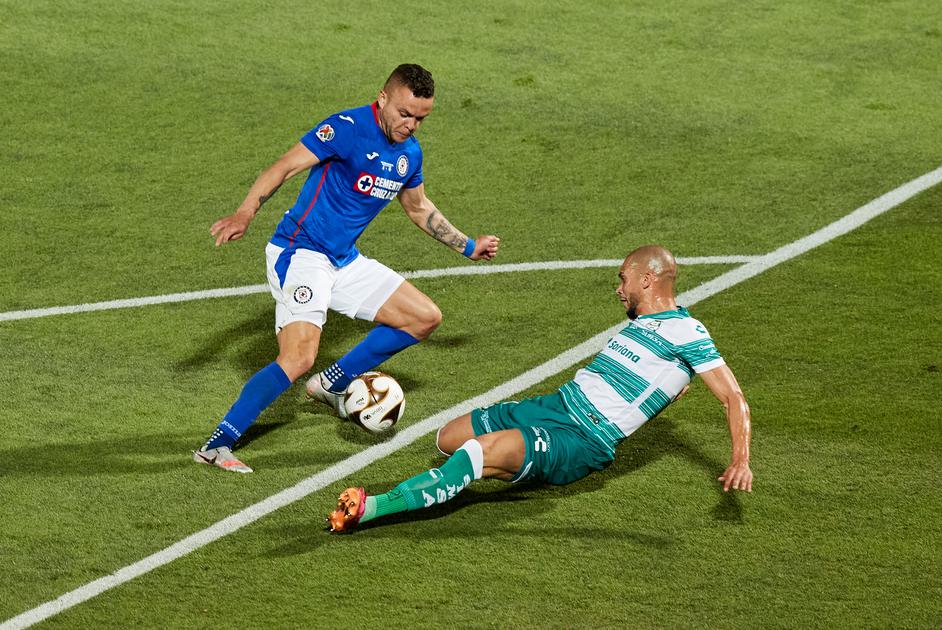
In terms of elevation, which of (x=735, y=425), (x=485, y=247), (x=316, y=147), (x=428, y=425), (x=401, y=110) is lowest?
(x=428, y=425)

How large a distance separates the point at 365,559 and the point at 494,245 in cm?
249

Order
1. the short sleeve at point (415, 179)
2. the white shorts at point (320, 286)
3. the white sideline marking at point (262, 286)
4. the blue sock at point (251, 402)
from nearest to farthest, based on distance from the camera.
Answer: the blue sock at point (251, 402) → the white shorts at point (320, 286) → the short sleeve at point (415, 179) → the white sideline marking at point (262, 286)

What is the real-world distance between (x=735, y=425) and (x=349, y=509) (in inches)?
71.4

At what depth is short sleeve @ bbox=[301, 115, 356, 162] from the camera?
7820mm

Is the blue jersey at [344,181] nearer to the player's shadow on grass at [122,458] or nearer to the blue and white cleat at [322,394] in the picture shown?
→ the blue and white cleat at [322,394]

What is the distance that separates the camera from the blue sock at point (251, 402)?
7.44 metres

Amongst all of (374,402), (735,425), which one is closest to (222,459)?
(374,402)

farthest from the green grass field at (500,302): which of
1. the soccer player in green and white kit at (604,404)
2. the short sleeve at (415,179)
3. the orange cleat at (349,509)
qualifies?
the short sleeve at (415,179)

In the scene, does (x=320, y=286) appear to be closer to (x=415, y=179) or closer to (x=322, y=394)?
(x=322, y=394)

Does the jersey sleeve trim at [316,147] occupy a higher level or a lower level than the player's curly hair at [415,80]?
lower

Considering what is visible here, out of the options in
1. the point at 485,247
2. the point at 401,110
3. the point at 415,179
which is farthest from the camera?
the point at 485,247

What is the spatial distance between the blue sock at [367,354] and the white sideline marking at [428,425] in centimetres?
45

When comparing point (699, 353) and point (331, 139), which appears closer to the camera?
point (699, 353)

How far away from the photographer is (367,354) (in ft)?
26.9
